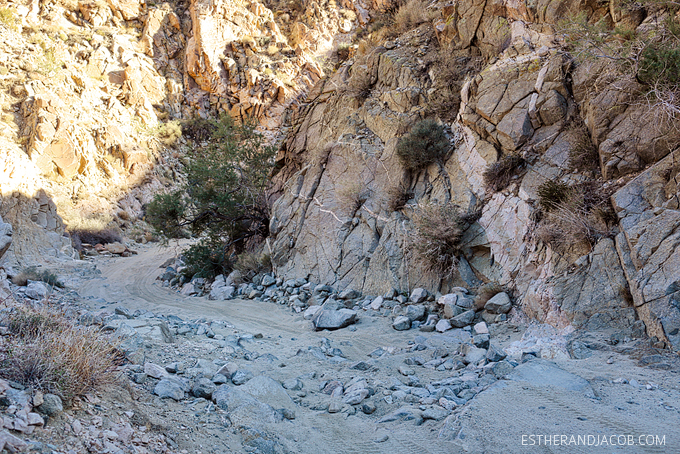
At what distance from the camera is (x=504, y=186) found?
23.8ft

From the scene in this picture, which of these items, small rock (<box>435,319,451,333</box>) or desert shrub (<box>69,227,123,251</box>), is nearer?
small rock (<box>435,319,451,333</box>)

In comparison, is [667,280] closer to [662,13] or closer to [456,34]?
[662,13]

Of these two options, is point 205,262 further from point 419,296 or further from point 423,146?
point 423,146

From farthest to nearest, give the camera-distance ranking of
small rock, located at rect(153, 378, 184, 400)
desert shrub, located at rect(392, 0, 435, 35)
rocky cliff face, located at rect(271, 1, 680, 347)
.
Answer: desert shrub, located at rect(392, 0, 435, 35) → rocky cliff face, located at rect(271, 1, 680, 347) → small rock, located at rect(153, 378, 184, 400)

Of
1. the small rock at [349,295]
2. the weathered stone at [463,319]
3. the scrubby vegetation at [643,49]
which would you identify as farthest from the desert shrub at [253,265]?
the scrubby vegetation at [643,49]

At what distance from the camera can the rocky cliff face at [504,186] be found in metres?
4.96

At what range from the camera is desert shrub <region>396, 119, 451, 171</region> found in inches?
344

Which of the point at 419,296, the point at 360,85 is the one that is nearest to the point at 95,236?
the point at 360,85

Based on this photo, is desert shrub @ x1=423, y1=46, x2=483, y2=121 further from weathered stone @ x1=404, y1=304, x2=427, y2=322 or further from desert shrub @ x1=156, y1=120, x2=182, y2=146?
desert shrub @ x1=156, y1=120, x2=182, y2=146

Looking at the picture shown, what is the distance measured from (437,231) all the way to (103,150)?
2131 centimetres

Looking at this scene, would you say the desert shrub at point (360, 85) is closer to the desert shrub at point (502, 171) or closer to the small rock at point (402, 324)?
the desert shrub at point (502, 171)

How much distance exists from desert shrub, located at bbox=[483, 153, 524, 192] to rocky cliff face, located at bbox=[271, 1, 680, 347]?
10 centimetres

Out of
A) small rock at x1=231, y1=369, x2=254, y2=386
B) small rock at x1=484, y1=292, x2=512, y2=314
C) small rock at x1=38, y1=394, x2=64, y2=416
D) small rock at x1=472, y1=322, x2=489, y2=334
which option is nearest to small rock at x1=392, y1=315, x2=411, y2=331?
small rock at x1=472, y1=322, x2=489, y2=334

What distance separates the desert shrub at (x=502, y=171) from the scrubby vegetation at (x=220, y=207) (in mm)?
7076
